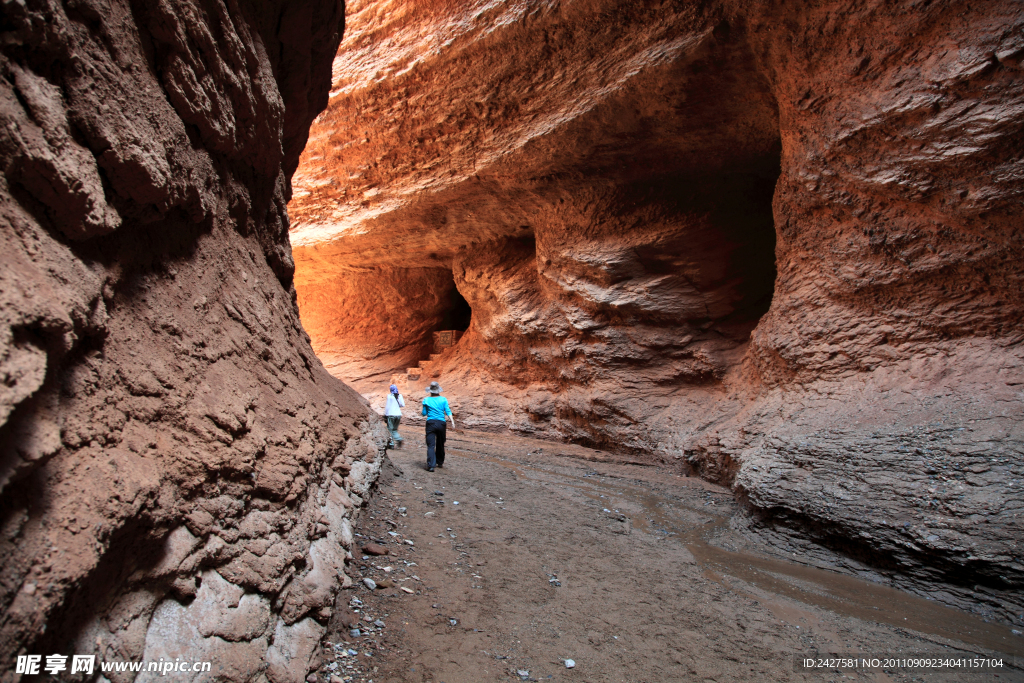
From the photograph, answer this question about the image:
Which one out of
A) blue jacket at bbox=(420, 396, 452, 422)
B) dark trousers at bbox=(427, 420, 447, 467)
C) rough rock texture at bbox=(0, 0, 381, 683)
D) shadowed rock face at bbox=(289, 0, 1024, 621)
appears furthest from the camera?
blue jacket at bbox=(420, 396, 452, 422)

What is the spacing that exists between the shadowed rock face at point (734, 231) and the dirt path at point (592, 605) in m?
0.75

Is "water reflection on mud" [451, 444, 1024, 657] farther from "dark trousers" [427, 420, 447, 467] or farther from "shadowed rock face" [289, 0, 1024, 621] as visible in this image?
"dark trousers" [427, 420, 447, 467]

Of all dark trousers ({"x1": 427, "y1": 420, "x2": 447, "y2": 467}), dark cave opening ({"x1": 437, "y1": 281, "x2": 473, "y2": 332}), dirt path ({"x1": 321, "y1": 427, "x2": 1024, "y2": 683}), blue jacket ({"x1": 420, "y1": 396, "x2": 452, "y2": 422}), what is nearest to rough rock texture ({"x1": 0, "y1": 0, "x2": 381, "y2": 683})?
dirt path ({"x1": 321, "y1": 427, "x2": 1024, "y2": 683})

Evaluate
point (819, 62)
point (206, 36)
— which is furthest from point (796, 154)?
point (206, 36)

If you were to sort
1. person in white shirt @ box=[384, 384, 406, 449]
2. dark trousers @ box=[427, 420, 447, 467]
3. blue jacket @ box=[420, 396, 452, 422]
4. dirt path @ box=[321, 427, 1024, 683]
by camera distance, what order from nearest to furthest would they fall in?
dirt path @ box=[321, 427, 1024, 683], dark trousers @ box=[427, 420, 447, 467], blue jacket @ box=[420, 396, 452, 422], person in white shirt @ box=[384, 384, 406, 449]

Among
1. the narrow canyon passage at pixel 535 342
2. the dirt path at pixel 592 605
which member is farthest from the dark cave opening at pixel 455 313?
the dirt path at pixel 592 605

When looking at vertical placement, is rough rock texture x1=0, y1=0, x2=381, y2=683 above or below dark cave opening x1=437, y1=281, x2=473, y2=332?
below

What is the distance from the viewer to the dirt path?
281cm

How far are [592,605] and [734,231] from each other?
7584 mm

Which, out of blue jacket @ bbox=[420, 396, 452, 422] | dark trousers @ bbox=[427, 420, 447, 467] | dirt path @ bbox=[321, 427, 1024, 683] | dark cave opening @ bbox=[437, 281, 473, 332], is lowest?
dirt path @ bbox=[321, 427, 1024, 683]

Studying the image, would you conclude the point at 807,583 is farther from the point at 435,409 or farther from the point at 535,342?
the point at 535,342

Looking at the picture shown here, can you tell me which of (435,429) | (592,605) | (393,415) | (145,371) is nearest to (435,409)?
(435,429)

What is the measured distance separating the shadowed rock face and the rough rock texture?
4774 mm

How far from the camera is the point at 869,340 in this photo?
6.25 meters
